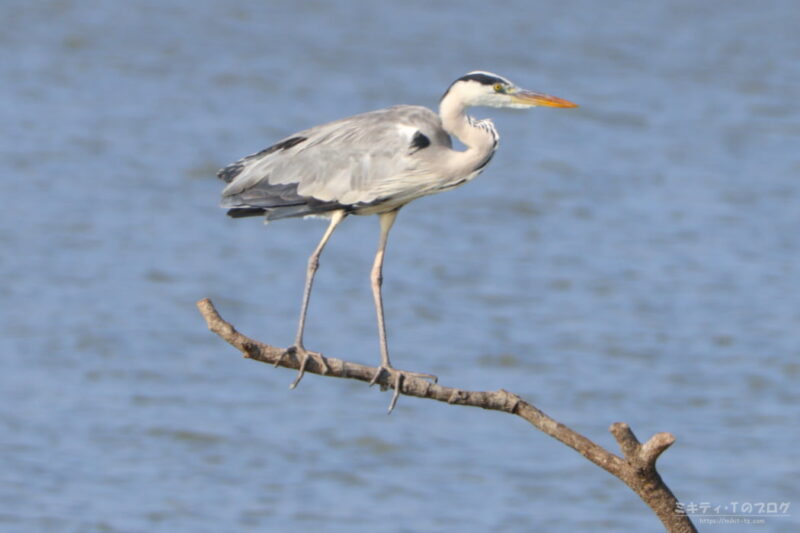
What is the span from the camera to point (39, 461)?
11.2m

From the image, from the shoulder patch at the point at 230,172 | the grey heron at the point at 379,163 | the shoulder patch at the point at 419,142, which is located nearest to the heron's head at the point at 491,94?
the grey heron at the point at 379,163

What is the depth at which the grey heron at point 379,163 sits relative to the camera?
630 centimetres

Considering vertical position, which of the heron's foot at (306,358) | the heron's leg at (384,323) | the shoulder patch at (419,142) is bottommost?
the heron's foot at (306,358)

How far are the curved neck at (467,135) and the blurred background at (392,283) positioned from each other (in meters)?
4.86

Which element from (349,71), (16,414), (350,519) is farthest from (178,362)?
(349,71)

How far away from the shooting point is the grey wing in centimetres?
638

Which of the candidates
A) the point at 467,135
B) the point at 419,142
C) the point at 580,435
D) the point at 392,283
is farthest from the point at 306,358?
the point at 392,283

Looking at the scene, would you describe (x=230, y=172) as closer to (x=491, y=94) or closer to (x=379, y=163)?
(x=379, y=163)

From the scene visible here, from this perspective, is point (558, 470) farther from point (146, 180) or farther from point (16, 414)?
point (146, 180)

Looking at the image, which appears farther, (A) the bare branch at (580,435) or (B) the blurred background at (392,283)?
(B) the blurred background at (392,283)

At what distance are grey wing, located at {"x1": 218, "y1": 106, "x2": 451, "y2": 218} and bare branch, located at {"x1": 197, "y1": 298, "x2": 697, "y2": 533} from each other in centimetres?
116

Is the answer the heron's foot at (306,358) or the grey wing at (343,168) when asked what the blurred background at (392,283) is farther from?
the heron's foot at (306,358)

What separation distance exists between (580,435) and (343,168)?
2.07 metres

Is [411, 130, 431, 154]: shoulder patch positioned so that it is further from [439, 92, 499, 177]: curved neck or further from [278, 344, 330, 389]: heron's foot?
[278, 344, 330, 389]: heron's foot
